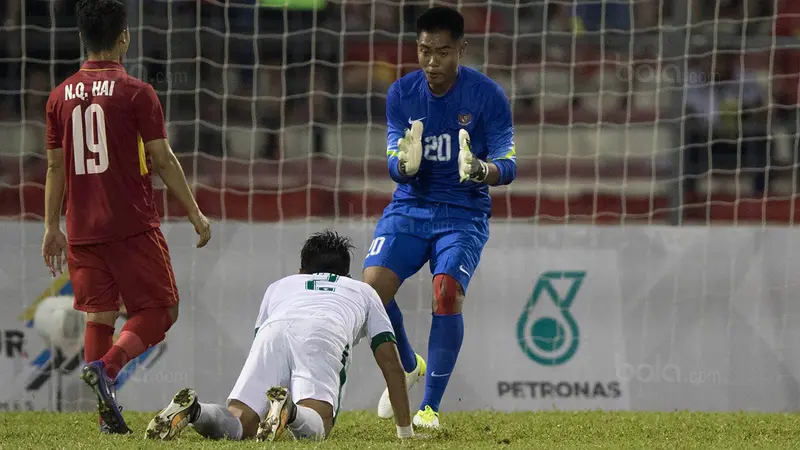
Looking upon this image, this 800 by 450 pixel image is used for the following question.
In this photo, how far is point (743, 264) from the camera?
26.5 ft

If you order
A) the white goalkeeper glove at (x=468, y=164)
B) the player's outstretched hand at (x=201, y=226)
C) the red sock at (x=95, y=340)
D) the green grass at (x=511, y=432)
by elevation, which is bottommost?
the green grass at (x=511, y=432)

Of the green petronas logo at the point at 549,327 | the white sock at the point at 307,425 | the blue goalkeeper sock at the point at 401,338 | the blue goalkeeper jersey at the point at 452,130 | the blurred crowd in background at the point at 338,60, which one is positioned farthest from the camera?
the blurred crowd in background at the point at 338,60

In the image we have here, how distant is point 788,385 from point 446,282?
286 centimetres

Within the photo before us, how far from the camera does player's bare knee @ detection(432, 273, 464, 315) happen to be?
6238mm

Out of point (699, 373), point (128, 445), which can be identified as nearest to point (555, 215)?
point (699, 373)

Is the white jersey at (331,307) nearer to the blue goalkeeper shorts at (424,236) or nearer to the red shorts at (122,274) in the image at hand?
the red shorts at (122,274)

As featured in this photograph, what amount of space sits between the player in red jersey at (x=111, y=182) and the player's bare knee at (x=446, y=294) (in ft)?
3.80

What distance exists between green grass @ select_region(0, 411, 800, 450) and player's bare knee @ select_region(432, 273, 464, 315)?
583 mm

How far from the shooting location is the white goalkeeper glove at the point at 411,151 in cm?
618

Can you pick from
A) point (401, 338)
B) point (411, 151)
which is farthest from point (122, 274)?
point (401, 338)

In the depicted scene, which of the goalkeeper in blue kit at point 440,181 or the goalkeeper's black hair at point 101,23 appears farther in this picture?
the goalkeeper in blue kit at point 440,181

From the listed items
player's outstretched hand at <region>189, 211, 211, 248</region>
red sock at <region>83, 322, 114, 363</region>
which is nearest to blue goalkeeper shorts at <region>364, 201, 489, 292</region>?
player's outstretched hand at <region>189, 211, 211, 248</region>

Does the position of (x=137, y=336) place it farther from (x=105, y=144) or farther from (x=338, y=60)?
(x=338, y=60)

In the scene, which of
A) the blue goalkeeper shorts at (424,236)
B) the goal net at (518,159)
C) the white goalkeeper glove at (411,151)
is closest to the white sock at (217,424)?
the blue goalkeeper shorts at (424,236)
